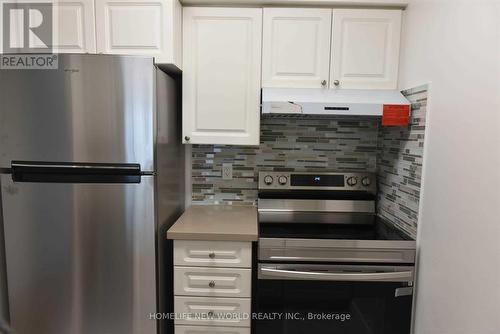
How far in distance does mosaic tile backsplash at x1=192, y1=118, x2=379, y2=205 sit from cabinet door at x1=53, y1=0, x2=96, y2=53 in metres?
Answer: 0.84

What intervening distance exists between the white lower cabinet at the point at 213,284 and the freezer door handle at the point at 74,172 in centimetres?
41

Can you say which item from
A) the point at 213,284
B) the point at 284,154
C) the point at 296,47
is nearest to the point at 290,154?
the point at 284,154

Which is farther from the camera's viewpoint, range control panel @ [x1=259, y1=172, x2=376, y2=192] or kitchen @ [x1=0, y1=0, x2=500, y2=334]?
range control panel @ [x1=259, y1=172, x2=376, y2=192]

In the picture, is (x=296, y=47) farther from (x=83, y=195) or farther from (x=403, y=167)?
(x=83, y=195)

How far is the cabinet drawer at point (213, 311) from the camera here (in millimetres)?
1511


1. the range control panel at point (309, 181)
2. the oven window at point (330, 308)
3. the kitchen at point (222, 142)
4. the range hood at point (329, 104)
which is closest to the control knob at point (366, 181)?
the range control panel at point (309, 181)

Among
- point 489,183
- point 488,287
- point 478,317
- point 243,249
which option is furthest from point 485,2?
point 243,249

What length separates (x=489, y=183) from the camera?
0.97m

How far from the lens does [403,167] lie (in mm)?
1611

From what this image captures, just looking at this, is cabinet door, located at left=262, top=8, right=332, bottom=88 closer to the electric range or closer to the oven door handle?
the electric range

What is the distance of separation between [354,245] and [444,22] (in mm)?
1046

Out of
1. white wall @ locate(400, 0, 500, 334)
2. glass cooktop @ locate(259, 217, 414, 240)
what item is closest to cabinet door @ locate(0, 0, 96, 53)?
glass cooktop @ locate(259, 217, 414, 240)

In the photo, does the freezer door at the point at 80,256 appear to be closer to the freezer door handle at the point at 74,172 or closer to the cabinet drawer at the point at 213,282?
the freezer door handle at the point at 74,172

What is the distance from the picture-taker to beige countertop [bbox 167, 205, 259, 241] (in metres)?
1.48
